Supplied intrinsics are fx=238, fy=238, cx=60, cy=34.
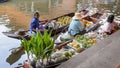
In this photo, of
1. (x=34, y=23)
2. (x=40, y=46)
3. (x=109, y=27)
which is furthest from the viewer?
(x=34, y=23)

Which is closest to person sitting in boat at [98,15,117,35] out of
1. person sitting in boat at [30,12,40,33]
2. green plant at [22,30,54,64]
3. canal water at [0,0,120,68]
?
person sitting in boat at [30,12,40,33]

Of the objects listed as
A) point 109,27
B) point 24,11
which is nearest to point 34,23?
point 109,27

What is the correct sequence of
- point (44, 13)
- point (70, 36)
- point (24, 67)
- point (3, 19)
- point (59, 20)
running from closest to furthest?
point (24, 67), point (70, 36), point (59, 20), point (3, 19), point (44, 13)

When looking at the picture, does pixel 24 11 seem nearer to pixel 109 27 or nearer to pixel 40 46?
pixel 109 27

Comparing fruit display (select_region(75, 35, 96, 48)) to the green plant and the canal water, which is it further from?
the canal water

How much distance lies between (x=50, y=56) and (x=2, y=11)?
9.08 meters

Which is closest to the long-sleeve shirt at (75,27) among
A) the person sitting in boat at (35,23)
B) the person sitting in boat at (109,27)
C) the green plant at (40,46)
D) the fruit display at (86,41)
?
the person sitting in boat at (109,27)

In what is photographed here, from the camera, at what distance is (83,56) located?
504 centimetres

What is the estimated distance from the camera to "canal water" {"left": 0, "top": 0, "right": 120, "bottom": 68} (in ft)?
25.5

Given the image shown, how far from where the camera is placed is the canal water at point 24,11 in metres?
7.78

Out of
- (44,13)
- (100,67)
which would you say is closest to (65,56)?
(100,67)

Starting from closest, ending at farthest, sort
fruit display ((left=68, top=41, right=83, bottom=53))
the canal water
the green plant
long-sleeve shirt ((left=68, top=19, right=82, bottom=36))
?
1. the green plant
2. fruit display ((left=68, top=41, right=83, bottom=53))
3. the canal water
4. long-sleeve shirt ((left=68, top=19, right=82, bottom=36))

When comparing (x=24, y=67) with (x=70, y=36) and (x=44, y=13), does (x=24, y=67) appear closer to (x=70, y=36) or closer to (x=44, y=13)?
(x=70, y=36)

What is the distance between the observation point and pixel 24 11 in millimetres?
13711
